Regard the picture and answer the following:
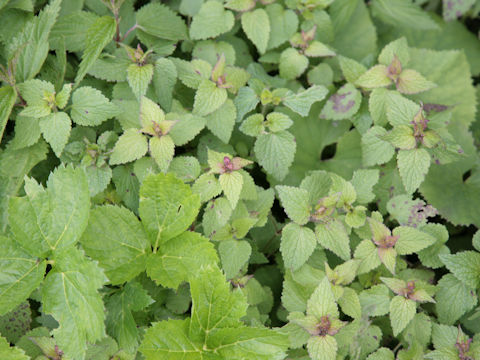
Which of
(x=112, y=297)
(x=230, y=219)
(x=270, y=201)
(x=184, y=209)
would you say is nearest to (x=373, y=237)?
(x=270, y=201)

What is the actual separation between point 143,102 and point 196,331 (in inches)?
35.3

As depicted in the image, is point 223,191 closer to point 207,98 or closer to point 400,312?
point 207,98

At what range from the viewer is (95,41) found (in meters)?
1.82

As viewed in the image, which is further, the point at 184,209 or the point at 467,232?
the point at 467,232

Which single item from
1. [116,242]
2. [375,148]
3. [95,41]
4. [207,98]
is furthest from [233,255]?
[95,41]

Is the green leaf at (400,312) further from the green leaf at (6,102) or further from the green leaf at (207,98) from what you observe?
the green leaf at (6,102)

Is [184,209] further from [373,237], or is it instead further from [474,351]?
[474,351]

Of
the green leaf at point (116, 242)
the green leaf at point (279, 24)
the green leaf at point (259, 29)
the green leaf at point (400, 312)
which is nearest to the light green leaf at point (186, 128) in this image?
the green leaf at point (116, 242)

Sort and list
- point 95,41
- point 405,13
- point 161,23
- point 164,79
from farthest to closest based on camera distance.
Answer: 1. point 405,13
2. point 161,23
3. point 164,79
4. point 95,41

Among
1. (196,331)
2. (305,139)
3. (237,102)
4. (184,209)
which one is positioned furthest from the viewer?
(305,139)

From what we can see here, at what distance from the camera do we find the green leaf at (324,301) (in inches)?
64.4

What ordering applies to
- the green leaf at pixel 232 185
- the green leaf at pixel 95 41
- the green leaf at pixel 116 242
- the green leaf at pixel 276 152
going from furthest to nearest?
the green leaf at pixel 276 152 → the green leaf at pixel 95 41 → the green leaf at pixel 232 185 → the green leaf at pixel 116 242

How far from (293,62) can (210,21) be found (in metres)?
0.43

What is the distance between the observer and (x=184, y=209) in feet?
5.32
